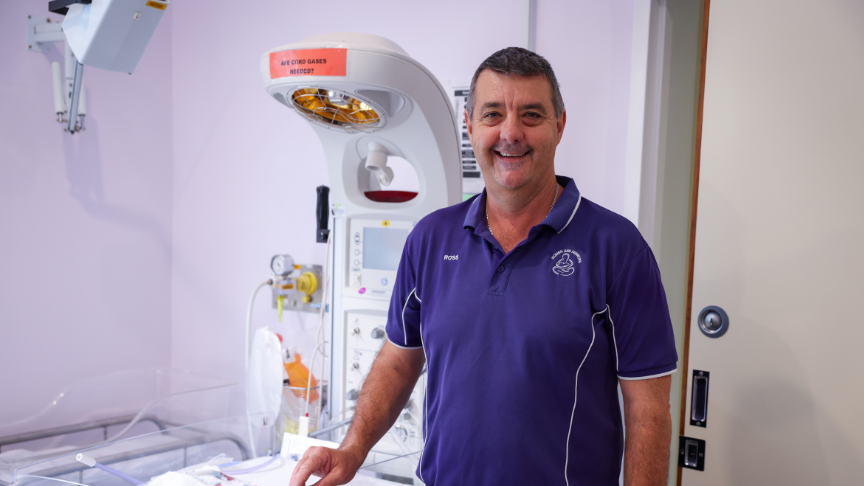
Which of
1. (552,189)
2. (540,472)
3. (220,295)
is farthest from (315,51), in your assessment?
(220,295)

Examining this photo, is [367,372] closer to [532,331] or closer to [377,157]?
[377,157]

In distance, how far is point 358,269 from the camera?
1.71m

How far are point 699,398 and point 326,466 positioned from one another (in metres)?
1.07

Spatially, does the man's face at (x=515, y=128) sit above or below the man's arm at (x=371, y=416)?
above

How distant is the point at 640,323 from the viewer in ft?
3.30

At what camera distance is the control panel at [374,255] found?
1665 mm

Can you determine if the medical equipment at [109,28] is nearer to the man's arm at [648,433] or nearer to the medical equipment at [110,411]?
the medical equipment at [110,411]

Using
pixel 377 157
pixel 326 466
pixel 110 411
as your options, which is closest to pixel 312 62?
pixel 377 157

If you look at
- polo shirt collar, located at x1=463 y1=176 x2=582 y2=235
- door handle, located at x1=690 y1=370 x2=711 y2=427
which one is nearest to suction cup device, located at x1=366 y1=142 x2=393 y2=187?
polo shirt collar, located at x1=463 y1=176 x2=582 y2=235

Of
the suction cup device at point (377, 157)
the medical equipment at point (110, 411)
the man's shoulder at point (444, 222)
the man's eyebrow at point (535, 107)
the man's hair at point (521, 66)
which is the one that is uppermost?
the man's hair at point (521, 66)

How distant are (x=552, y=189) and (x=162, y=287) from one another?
7.56 feet

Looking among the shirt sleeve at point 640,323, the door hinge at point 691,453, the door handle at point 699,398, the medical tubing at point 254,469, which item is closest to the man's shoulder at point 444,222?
the shirt sleeve at point 640,323

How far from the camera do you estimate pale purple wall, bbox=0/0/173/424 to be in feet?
7.41

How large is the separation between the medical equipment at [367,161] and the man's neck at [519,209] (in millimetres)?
396
